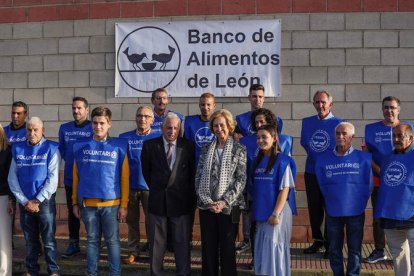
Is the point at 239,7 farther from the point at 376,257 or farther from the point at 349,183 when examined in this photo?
the point at 376,257

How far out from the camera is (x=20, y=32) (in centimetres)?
751

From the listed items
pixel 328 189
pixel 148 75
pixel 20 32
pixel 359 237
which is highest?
pixel 20 32

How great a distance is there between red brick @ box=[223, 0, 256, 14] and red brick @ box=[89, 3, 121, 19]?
1482 millimetres

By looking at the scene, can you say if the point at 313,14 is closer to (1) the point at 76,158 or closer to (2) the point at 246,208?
(2) the point at 246,208

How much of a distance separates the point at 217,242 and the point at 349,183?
1344 mm

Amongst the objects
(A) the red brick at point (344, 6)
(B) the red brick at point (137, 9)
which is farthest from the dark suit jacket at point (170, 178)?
(A) the red brick at point (344, 6)

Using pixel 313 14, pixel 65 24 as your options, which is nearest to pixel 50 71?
pixel 65 24

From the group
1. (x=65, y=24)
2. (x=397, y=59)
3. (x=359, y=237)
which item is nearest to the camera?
(x=359, y=237)

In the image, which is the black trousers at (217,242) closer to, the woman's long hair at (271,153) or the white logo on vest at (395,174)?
the woman's long hair at (271,153)

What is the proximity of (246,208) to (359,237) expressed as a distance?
1.08 m

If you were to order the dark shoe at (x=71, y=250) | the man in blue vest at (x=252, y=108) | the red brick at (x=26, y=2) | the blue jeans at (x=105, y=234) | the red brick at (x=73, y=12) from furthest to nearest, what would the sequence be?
1. the red brick at (x=26, y=2)
2. the red brick at (x=73, y=12)
3. the dark shoe at (x=71, y=250)
4. the man in blue vest at (x=252, y=108)
5. the blue jeans at (x=105, y=234)

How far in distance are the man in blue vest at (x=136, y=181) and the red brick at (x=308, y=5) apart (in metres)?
2.57

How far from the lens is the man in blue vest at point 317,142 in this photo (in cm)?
572

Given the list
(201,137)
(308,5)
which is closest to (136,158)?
(201,137)
